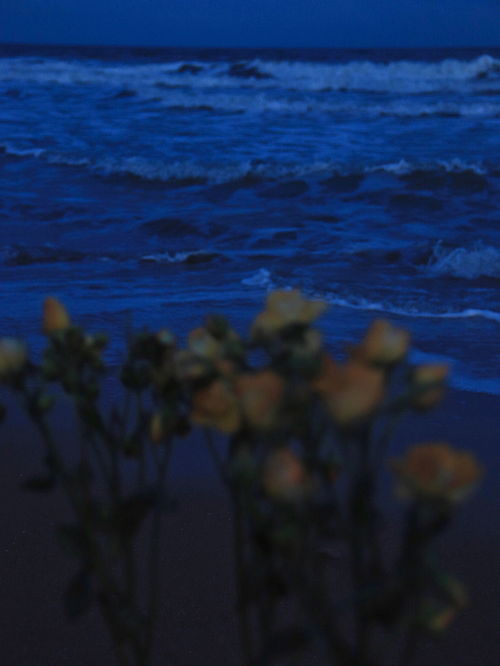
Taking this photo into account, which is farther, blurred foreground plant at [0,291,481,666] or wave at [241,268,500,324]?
wave at [241,268,500,324]

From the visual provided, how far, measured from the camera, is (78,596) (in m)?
0.71

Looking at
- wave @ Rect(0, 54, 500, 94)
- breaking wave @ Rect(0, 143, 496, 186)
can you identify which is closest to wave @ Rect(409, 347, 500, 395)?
breaking wave @ Rect(0, 143, 496, 186)

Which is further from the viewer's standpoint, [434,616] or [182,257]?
[182,257]

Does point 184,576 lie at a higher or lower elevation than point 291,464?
lower

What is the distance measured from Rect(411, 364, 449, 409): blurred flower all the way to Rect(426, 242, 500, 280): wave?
4418 mm

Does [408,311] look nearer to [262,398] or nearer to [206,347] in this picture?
[206,347]

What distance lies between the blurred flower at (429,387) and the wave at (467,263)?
442 cm

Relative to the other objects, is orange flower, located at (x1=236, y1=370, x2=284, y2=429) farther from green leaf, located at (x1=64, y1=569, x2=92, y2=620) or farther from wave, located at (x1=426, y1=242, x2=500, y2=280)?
wave, located at (x1=426, y1=242, x2=500, y2=280)

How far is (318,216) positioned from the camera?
22.3 feet

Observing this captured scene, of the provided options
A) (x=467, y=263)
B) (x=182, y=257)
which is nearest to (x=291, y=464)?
(x=467, y=263)

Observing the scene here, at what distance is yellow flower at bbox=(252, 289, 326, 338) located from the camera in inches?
25.5

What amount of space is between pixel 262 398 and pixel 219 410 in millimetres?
49

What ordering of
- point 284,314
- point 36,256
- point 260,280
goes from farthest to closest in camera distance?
point 36,256
point 260,280
point 284,314

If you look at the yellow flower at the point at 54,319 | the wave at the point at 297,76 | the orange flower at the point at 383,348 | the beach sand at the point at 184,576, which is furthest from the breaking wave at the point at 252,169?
the wave at the point at 297,76
